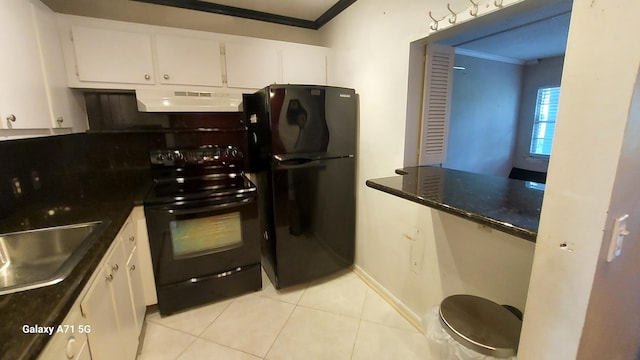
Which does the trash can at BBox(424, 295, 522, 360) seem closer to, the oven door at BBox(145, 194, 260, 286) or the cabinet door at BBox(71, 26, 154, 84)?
the oven door at BBox(145, 194, 260, 286)

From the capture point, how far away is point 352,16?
2322 mm

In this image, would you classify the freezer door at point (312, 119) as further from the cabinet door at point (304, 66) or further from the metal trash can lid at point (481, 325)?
the metal trash can lid at point (481, 325)

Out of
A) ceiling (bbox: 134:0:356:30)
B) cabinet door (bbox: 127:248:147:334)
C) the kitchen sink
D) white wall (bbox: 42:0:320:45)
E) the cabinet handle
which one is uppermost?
ceiling (bbox: 134:0:356:30)

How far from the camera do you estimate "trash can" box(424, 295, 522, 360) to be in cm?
101

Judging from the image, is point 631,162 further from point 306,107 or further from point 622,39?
point 306,107

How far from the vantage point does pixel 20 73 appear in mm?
1301

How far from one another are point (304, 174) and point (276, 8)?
162 centimetres

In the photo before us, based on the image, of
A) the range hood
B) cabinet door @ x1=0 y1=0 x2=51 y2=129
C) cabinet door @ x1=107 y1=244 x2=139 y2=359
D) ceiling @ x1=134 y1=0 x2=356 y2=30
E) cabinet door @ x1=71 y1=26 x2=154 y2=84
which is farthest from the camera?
ceiling @ x1=134 y1=0 x2=356 y2=30

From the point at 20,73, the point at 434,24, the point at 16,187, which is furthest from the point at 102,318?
the point at 434,24

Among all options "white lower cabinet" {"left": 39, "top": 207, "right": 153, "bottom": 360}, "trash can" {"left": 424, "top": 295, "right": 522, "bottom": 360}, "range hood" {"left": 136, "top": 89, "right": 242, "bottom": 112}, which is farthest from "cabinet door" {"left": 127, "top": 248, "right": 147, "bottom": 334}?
"trash can" {"left": 424, "top": 295, "right": 522, "bottom": 360}

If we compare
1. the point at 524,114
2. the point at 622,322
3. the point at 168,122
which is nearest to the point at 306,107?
the point at 168,122

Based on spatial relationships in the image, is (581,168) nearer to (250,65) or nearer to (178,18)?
(250,65)

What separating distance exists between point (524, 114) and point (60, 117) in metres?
5.34

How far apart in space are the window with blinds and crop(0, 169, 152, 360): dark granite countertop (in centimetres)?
507
